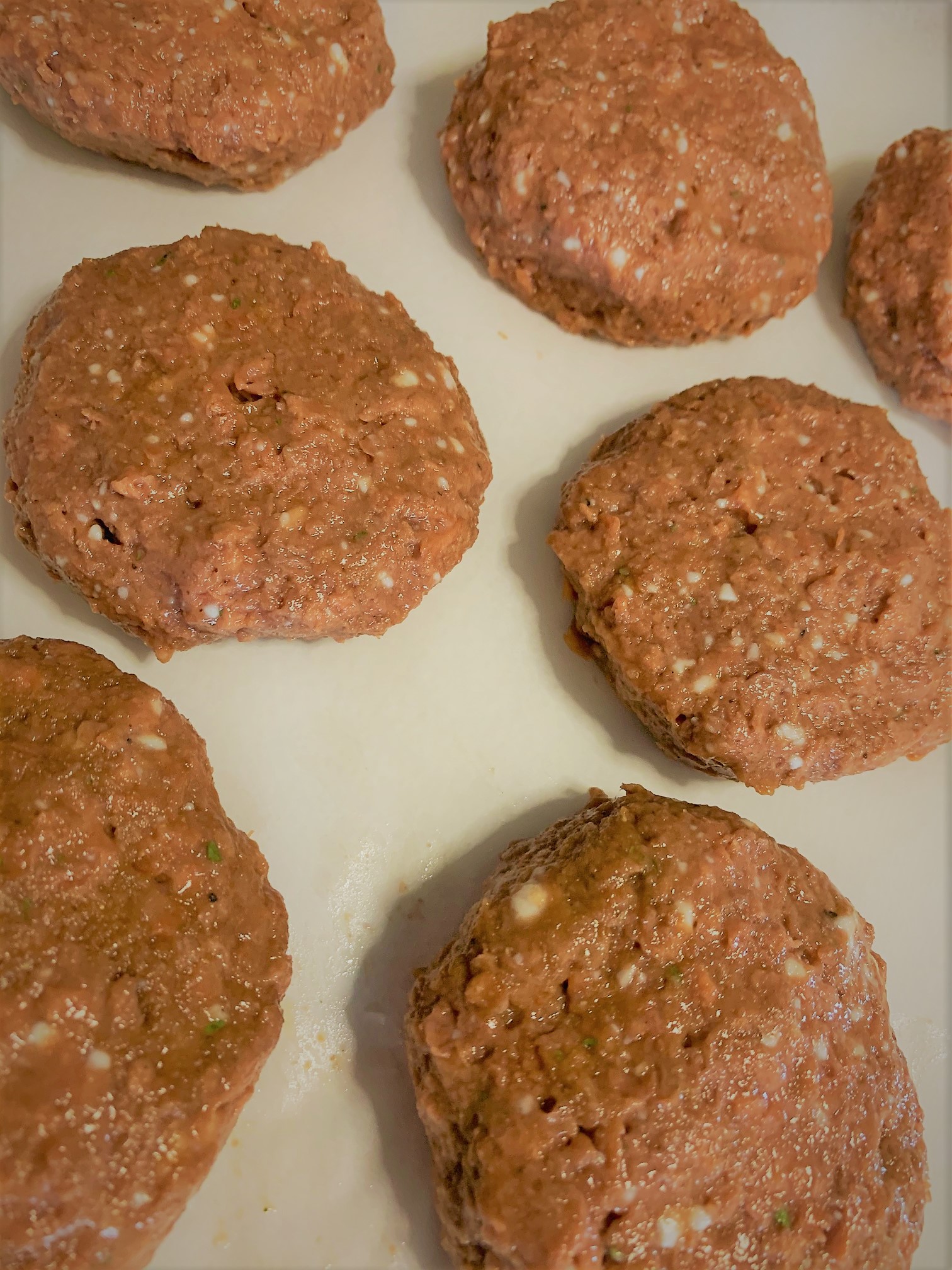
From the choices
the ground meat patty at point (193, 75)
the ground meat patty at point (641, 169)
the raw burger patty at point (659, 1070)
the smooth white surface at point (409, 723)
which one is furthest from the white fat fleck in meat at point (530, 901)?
the ground meat patty at point (193, 75)

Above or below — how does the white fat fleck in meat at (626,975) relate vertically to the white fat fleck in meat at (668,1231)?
above

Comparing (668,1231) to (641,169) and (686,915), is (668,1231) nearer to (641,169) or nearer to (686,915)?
(686,915)

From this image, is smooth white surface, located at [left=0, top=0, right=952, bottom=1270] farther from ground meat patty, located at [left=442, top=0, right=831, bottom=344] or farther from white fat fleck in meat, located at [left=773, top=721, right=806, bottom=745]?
white fat fleck in meat, located at [left=773, top=721, right=806, bottom=745]

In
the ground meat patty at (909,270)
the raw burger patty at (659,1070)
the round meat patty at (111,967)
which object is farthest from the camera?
the ground meat patty at (909,270)

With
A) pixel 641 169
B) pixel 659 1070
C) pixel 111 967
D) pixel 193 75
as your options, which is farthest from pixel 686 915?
pixel 193 75

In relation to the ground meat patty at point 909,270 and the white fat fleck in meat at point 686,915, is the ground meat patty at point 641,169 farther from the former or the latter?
the white fat fleck in meat at point 686,915

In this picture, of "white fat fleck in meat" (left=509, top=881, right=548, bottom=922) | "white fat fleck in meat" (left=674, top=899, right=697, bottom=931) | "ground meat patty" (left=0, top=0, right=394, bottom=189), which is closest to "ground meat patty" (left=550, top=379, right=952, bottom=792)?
"white fat fleck in meat" (left=674, top=899, right=697, bottom=931)

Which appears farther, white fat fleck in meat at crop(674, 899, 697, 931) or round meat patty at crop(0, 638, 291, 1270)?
white fat fleck in meat at crop(674, 899, 697, 931)

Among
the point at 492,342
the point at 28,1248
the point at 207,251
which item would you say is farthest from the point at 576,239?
the point at 28,1248
